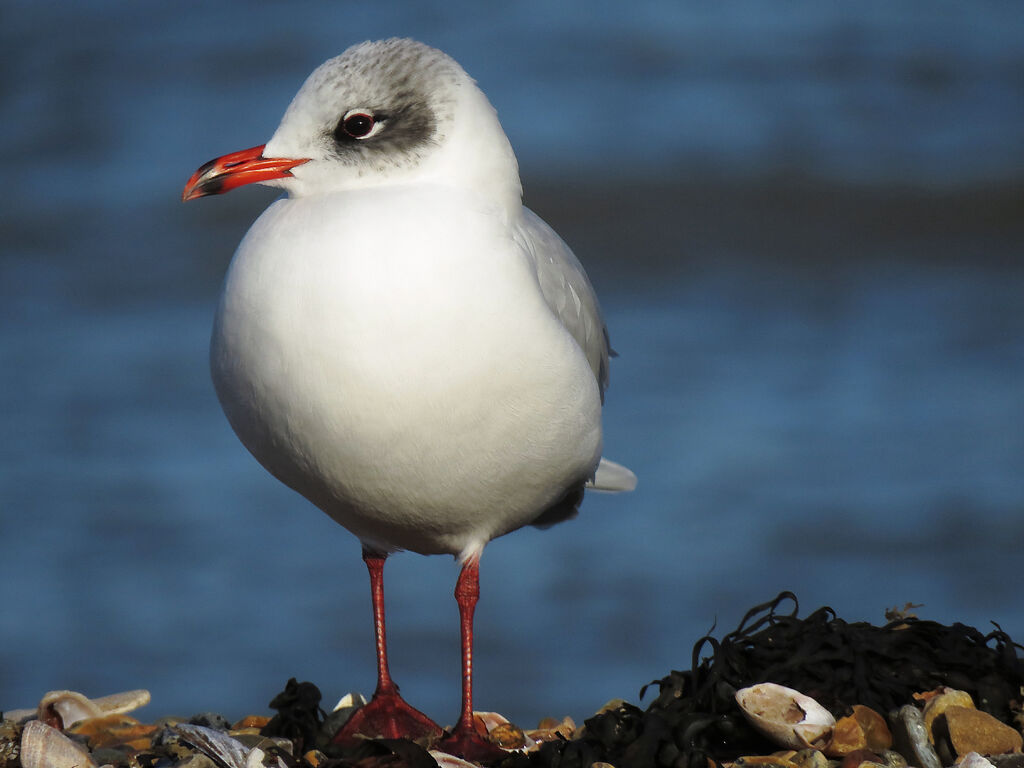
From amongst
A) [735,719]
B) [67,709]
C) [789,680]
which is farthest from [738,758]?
[67,709]

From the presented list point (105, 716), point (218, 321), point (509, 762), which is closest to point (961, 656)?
point (509, 762)

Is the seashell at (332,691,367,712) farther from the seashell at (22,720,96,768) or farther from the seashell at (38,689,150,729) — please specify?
the seashell at (22,720,96,768)

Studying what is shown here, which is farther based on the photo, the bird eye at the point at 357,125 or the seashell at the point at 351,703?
the seashell at the point at 351,703

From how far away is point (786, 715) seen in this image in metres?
2.90

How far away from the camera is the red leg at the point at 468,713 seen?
3428 millimetres

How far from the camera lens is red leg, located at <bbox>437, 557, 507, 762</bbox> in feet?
11.2

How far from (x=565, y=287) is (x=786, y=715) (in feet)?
4.21

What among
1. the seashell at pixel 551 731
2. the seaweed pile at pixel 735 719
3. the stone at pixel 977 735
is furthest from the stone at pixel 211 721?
the stone at pixel 977 735

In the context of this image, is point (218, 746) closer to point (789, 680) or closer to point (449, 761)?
point (449, 761)

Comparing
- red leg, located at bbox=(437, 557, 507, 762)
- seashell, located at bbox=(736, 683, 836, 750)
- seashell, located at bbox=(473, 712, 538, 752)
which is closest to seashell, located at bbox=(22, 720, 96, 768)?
red leg, located at bbox=(437, 557, 507, 762)

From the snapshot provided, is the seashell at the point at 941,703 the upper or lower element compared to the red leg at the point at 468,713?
upper

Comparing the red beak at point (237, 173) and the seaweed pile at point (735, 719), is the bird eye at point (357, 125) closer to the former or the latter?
the red beak at point (237, 173)

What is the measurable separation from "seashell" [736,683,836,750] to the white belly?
82cm

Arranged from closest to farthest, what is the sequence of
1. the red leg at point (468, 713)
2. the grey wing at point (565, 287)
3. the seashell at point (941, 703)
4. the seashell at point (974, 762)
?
the seashell at point (974, 762), the seashell at point (941, 703), the red leg at point (468, 713), the grey wing at point (565, 287)
